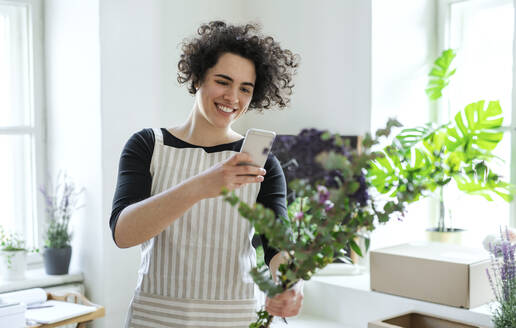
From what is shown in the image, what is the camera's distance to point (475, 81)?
265cm

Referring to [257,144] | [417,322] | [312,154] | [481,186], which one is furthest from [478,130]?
[312,154]

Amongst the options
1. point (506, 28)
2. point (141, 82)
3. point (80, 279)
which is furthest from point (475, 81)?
point (80, 279)

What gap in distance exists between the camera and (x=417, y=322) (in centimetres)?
204

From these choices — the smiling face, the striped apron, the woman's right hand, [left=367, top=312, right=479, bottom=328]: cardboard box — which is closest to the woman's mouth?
the smiling face

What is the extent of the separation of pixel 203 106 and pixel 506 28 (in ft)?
6.03

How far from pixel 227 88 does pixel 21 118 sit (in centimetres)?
209

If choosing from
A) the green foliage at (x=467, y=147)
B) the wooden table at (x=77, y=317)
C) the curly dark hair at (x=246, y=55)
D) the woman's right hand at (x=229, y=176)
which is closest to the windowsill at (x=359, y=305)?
the green foliage at (x=467, y=147)

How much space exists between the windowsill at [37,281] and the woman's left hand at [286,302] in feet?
6.66

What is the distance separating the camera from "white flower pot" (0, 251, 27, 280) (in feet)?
8.61

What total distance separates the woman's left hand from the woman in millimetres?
340

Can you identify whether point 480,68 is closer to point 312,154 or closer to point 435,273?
point 435,273

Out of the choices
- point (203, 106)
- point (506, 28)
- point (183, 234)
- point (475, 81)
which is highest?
Answer: point (506, 28)

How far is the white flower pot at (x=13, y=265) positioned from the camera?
2623 millimetres

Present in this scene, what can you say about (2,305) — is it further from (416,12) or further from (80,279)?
(416,12)
